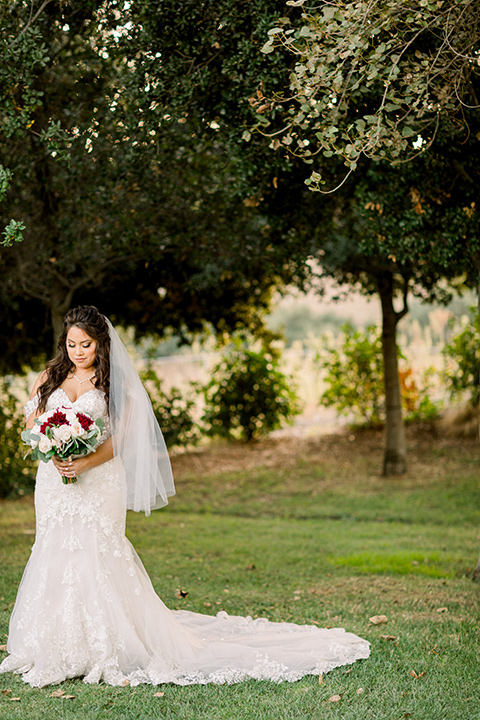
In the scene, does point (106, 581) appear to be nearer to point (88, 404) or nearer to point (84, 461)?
point (84, 461)

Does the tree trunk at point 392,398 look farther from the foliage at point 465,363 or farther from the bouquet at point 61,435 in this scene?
the bouquet at point 61,435

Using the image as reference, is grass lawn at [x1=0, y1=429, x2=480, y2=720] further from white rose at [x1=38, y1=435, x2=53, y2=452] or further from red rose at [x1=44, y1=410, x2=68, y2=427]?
red rose at [x1=44, y1=410, x2=68, y2=427]

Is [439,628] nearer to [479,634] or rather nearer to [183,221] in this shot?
A: [479,634]

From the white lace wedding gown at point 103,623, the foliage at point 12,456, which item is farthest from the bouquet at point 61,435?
the foliage at point 12,456

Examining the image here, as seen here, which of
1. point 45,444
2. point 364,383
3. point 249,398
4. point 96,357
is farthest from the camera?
point 249,398

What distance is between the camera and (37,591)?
15.0 feet

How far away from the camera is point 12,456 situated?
1153cm

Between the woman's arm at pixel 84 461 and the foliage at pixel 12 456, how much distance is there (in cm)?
709

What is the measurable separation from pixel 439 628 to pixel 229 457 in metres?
9.39

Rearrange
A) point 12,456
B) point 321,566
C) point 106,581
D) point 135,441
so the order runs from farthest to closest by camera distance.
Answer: point 12,456 < point 321,566 < point 135,441 < point 106,581

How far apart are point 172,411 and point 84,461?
937cm

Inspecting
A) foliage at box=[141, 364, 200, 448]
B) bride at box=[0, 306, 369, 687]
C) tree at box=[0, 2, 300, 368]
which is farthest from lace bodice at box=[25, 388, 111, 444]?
foliage at box=[141, 364, 200, 448]

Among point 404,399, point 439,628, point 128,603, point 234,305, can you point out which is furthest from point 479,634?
point 404,399

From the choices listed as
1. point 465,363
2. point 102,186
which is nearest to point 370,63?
point 102,186
